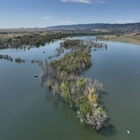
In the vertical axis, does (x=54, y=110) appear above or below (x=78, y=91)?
below

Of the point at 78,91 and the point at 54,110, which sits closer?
the point at 54,110

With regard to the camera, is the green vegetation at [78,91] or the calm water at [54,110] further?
the green vegetation at [78,91]

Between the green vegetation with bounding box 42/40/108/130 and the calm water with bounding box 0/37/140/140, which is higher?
the green vegetation with bounding box 42/40/108/130

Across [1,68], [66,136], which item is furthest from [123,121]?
[1,68]

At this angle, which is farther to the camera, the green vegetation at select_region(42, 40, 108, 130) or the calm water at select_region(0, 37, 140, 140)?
the green vegetation at select_region(42, 40, 108, 130)

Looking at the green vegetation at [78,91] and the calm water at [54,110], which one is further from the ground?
the green vegetation at [78,91]

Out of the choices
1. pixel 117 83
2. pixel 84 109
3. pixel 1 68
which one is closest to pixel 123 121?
pixel 84 109

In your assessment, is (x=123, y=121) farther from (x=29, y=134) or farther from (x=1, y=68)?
(x=1, y=68)

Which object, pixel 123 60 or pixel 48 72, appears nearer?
pixel 48 72

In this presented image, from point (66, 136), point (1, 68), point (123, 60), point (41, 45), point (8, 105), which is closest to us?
point (66, 136)

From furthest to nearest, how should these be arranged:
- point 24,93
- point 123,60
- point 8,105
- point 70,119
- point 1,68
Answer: point 123,60
point 1,68
point 24,93
point 8,105
point 70,119

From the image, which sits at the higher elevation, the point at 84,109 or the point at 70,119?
the point at 84,109
